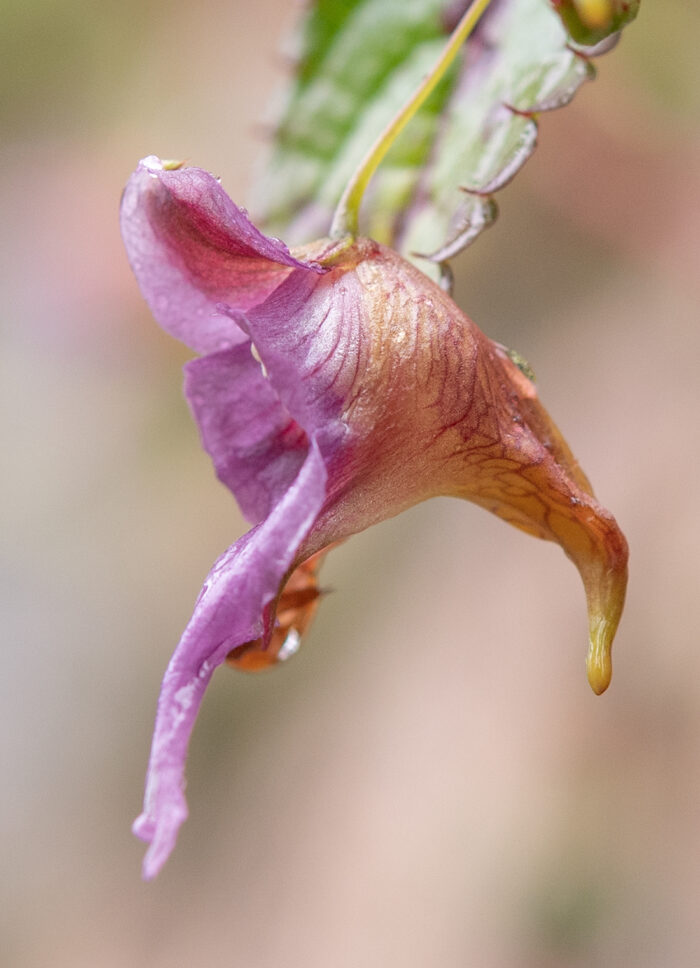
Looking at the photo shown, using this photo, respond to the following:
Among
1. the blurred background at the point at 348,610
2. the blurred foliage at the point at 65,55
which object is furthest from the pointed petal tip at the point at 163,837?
the blurred foliage at the point at 65,55

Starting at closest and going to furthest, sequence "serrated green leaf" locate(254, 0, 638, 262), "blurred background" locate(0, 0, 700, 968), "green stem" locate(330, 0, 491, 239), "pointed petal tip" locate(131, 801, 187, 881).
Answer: "pointed petal tip" locate(131, 801, 187, 881), "green stem" locate(330, 0, 491, 239), "serrated green leaf" locate(254, 0, 638, 262), "blurred background" locate(0, 0, 700, 968)

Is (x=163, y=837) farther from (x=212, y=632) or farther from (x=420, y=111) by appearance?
(x=420, y=111)

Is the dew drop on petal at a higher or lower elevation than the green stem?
lower

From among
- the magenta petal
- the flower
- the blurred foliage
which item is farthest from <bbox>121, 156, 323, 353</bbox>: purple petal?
the blurred foliage

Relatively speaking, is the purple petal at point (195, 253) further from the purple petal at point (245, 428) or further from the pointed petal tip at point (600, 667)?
the pointed petal tip at point (600, 667)

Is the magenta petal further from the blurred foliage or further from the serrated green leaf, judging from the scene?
the blurred foliage

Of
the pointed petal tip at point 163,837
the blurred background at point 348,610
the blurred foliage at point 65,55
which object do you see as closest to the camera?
the pointed petal tip at point 163,837

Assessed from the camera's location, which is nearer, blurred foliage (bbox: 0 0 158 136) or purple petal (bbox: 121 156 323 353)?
purple petal (bbox: 121 156 323 353)

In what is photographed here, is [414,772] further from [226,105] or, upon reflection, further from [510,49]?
[226,105]
